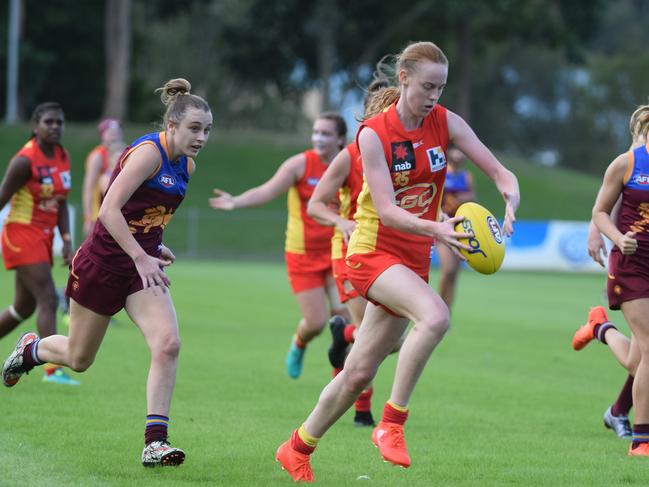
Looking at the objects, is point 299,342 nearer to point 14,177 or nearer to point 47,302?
point 47,302

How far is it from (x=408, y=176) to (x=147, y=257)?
1.48 metres

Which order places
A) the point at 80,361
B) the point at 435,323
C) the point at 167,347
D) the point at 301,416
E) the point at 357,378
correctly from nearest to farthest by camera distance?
the point at 435,323 < the point at 357,378 < the point at 167,347 < the point at 80,361 < the point at 301,416

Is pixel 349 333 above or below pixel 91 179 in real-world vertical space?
below

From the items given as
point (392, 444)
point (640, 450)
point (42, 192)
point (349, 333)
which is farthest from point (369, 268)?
point (42, 192)

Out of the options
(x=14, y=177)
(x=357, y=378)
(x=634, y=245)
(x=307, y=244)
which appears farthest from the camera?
(x=307, y=244)

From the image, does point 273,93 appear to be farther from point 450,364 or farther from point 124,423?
point 124,423

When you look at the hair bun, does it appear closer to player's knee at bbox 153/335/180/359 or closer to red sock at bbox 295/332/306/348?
player's knee at bbox 153/335/180/359

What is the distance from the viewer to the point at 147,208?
6.72 metres

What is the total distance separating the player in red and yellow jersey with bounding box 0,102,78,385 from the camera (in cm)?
984

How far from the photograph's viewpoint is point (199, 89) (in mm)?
60219

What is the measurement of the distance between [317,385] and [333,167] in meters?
3.14

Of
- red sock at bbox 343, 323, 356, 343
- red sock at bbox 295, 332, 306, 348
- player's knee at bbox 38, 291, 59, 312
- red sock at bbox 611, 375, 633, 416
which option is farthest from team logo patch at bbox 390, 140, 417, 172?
red sock at bbox 295, 332, 306, 348

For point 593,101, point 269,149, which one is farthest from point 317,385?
point 593,101

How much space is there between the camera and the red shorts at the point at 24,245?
998 cm
